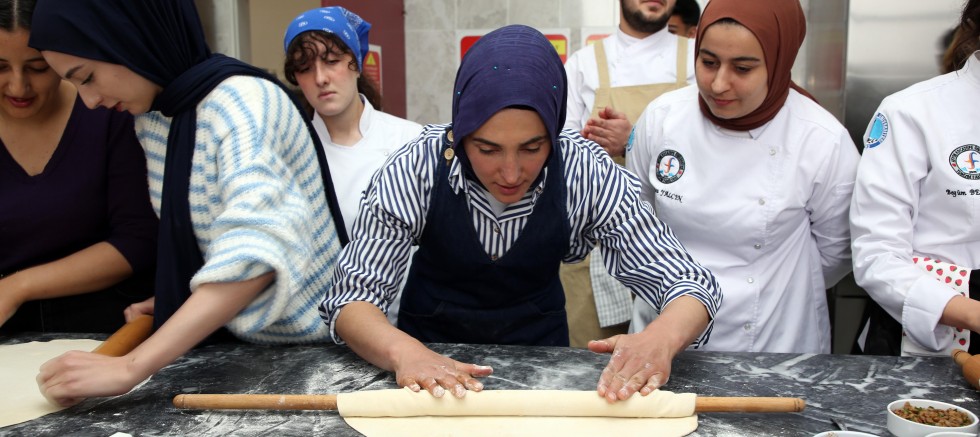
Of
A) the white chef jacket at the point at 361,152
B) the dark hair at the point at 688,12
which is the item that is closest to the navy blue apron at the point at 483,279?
the white chef jacket at the point at 361,152

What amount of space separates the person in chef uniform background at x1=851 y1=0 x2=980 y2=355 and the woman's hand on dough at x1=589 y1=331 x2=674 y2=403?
59cm

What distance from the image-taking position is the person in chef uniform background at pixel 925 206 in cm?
164

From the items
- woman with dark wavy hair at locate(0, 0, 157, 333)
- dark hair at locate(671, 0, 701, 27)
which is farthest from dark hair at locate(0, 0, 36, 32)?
dark hair at locate(671, 0, 701, 27)

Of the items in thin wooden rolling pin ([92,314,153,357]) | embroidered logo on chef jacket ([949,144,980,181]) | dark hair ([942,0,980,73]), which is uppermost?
dark hair ([942,0,980,73])

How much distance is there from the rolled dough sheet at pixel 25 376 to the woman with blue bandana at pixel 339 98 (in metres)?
0.87

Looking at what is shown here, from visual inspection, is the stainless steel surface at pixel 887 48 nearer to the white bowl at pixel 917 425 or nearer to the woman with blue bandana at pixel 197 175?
the white bowl at pixel 917 425

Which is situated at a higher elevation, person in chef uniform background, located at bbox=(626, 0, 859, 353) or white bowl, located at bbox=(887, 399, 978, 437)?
person in chef uniform background, located at bbox=(626, 0, 859, 353)

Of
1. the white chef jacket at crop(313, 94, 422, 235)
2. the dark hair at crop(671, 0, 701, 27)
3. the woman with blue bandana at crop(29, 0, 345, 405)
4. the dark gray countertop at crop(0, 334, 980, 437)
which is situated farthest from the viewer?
the dark hair at crop(671, 0, 701, 27)

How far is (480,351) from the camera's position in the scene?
162 cm

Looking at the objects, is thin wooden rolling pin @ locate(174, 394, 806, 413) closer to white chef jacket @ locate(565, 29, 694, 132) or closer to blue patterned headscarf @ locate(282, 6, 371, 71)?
blue patterned headscarf @ locate(282, 6, 371, 71)

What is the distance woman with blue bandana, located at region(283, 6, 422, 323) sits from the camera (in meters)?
2.40

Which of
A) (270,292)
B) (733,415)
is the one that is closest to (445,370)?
(270,292)

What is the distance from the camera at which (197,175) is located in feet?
4.90

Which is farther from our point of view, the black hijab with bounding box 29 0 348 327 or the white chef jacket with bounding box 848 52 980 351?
the white chef jacket with bounding box 848 52 980 351
